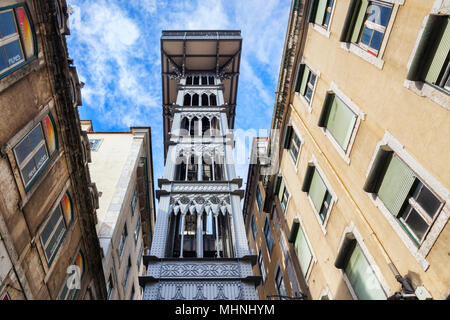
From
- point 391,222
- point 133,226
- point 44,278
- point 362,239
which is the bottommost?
point 133,226

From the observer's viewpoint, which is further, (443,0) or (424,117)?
(424,117)

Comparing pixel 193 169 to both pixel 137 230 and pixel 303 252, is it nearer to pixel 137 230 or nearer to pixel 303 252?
pixel 137 230

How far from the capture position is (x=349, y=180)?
10.6 m

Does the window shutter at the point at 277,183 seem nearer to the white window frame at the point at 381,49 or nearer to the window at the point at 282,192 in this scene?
the window at the point at 282,192

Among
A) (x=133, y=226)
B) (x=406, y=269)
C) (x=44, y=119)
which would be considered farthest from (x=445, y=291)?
(x=133, y=226)

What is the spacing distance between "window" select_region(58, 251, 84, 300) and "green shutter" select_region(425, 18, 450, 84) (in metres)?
14.5

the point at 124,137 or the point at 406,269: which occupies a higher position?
the point at 406,269

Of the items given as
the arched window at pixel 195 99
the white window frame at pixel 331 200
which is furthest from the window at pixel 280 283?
the arched window at pixel 195 99

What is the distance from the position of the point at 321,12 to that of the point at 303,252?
10.9m

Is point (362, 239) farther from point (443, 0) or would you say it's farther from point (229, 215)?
point (229, 215)

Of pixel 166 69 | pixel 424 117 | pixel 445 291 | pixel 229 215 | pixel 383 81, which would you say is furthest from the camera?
pixel 166 69

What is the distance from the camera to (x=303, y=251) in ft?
46.3

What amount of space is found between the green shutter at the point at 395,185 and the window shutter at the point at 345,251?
6.45 feet

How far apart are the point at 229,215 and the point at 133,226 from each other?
1170cm
